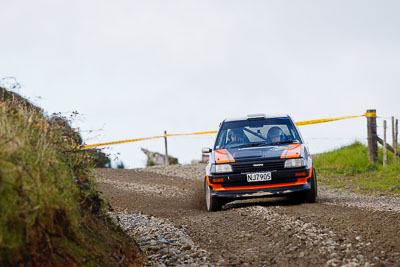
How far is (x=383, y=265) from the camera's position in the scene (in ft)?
18.8

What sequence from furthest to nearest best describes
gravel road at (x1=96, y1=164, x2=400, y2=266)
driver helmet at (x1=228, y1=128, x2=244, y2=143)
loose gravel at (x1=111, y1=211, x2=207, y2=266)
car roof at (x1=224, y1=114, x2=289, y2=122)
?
1. car roof at (x1=224, y1=114, x2=289, y2=122)
2. driver helmet at (x1=228, y1=128, x2=244, y2=143)
3. loose gravel at (x1=111, y1=211, x2=207, y2=266)
4. gravel road at (x1=96, y1=164, x2=400, y2=266)

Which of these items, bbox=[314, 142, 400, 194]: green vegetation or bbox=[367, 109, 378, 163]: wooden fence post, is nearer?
bbox=[314, 142, 400, 194]: green vegetation

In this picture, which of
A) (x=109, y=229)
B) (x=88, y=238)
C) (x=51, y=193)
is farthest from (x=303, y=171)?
(x=51, y=193)

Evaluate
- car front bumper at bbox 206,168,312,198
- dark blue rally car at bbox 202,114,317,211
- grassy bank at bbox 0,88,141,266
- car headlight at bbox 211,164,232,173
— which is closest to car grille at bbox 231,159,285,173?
dark blue rally car at bbox 202,114,317,211

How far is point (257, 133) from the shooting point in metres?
11.4

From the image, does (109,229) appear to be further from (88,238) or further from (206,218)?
(206,218)

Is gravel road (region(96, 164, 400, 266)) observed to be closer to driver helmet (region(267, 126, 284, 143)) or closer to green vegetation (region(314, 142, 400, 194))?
driver helmet (region(267, 126, 284, 143))

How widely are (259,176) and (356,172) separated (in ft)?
30.7

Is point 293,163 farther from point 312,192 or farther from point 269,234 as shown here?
point 269,234

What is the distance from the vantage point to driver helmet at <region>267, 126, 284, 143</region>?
1111 centimetres

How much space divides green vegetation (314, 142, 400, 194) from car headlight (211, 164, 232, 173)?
588 centimetres

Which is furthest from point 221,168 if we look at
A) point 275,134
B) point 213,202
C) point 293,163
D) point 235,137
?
point 275,134

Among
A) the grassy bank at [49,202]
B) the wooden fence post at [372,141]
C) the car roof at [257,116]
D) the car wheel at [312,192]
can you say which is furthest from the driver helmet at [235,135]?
→ the wooden fence post at [372,141]

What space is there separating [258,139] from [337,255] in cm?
532
